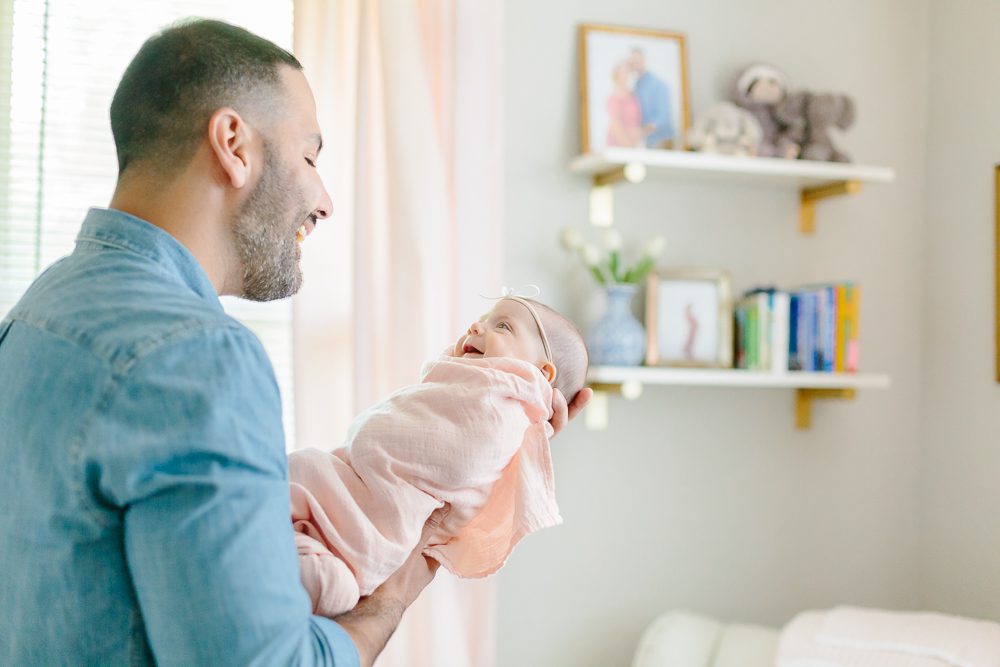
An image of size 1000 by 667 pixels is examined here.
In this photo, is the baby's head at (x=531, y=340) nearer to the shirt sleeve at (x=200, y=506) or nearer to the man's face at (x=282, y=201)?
the man's face at (x=282, y=201)

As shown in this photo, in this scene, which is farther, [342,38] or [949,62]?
[949,62]

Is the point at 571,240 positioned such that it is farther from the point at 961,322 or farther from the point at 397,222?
the point at 961,322

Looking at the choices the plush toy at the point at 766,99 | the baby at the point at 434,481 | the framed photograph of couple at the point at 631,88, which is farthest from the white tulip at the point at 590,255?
the baby at the point at 434,481

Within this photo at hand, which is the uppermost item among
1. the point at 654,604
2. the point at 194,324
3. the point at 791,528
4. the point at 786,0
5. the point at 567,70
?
the point at 786,0

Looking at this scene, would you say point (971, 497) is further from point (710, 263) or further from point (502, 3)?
point (502, 3)

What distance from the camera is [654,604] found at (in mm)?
2738

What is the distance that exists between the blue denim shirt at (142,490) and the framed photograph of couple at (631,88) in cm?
184

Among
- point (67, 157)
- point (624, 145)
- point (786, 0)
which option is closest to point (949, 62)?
point (786, 0)

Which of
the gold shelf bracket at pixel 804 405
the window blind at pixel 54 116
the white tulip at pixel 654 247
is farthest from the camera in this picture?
the gold shelf bracket at pixel 804 405

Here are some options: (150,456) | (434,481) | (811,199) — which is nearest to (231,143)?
Result: (150,456)

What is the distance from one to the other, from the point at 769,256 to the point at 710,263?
184mm

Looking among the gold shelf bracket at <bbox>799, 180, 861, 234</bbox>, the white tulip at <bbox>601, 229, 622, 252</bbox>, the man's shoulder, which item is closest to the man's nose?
the man's shoulder

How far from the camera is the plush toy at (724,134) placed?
257 centimetres

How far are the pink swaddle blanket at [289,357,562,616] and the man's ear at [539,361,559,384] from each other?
9 cm
